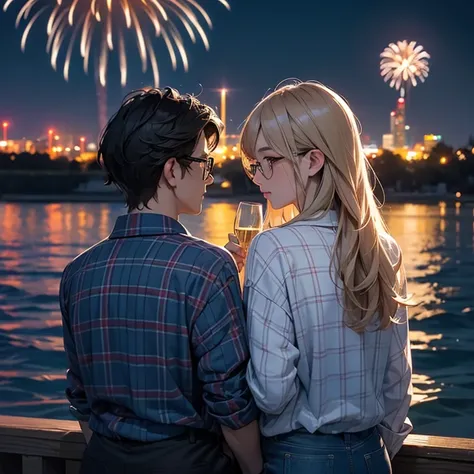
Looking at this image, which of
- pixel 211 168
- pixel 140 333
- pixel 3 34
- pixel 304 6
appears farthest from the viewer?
pixel 304 6

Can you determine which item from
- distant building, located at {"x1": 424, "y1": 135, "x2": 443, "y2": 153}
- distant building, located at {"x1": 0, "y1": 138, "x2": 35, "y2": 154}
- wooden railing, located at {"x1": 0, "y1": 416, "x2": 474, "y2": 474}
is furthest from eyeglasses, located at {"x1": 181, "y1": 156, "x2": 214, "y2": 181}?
distant building, located at {"x1": 424, "y1": 135, "x2": 443, "y2": 153}

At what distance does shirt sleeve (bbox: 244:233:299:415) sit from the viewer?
1.45 meters

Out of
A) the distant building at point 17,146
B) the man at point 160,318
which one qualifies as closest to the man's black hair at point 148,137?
the man at point 160,318

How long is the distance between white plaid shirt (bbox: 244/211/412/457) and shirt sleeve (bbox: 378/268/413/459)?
58 mm

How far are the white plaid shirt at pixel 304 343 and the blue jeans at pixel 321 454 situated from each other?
19mm

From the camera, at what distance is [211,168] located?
1.58 m

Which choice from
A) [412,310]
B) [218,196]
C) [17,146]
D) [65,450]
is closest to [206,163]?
[65,450]

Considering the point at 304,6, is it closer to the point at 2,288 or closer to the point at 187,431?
the point at 2,288

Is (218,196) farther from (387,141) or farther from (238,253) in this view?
(238,253)

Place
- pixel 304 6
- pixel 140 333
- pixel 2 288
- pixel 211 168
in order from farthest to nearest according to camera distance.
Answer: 1. pixel 304 6
2. pixel 2 288
3. pixel 211 168
4. pixel 140 333

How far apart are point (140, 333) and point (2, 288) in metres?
43.7

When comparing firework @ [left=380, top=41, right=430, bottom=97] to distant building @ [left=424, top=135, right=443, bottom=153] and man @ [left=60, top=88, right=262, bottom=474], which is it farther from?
man @ [left=60, top=88, right=262, bottom=474]

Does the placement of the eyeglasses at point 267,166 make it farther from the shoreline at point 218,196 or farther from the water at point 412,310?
the shoreline at point 218,196

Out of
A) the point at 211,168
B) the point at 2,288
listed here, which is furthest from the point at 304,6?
the point at 211,168
